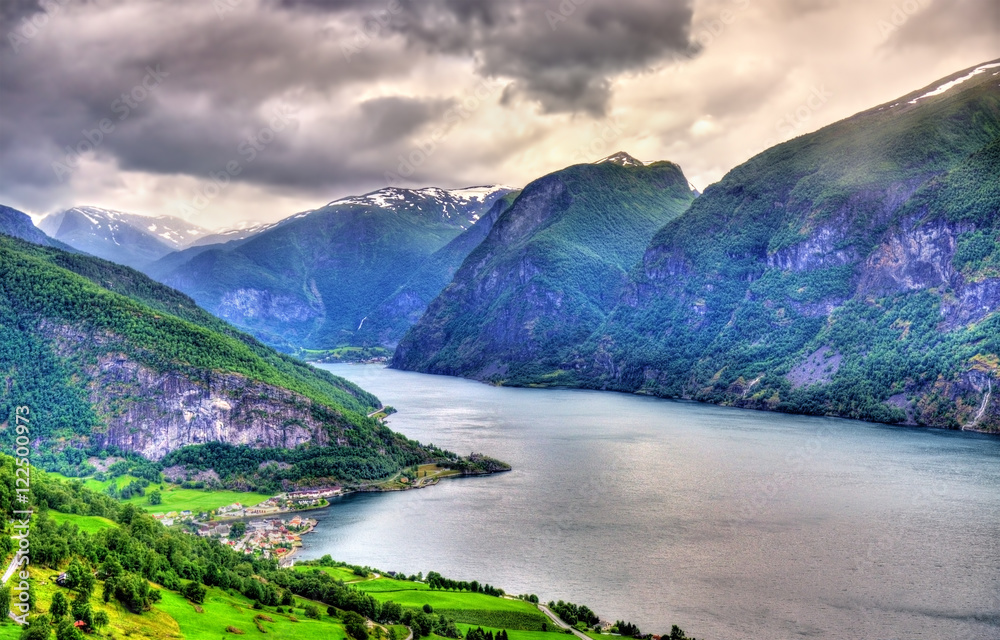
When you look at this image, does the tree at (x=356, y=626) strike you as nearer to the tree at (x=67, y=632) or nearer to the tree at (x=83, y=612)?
the tree at (x=83, y=612)

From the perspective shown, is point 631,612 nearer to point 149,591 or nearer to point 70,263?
point 149,591

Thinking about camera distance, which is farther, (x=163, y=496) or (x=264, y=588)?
(x=163, y=496)

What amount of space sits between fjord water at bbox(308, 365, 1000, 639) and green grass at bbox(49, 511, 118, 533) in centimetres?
2554

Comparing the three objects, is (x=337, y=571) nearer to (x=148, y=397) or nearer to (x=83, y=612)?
(x=83, y=612)

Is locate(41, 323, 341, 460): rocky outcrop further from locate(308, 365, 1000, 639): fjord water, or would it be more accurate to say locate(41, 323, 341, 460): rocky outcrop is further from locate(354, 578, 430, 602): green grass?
locate(354, 578, 430, 602): green grass

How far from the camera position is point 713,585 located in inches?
2879

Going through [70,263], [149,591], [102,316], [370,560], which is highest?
[70,263]

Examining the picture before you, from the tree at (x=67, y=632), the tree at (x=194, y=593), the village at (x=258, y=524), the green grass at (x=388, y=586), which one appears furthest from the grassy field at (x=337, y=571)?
the tree at (x=67, y=632)

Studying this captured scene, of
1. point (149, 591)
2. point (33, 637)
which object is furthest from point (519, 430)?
point (33, 637)

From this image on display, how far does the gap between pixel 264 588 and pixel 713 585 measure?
37.7 m

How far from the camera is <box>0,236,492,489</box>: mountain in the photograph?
124 m

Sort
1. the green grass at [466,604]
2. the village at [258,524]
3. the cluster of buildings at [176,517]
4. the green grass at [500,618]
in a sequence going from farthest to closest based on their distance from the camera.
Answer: the cluster of buildings at [176,517] < the village at [258,524] < the green grass at [466,604] < the green grass at [500,618]

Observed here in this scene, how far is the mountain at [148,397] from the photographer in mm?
124250

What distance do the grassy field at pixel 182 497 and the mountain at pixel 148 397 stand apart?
4370 mm
